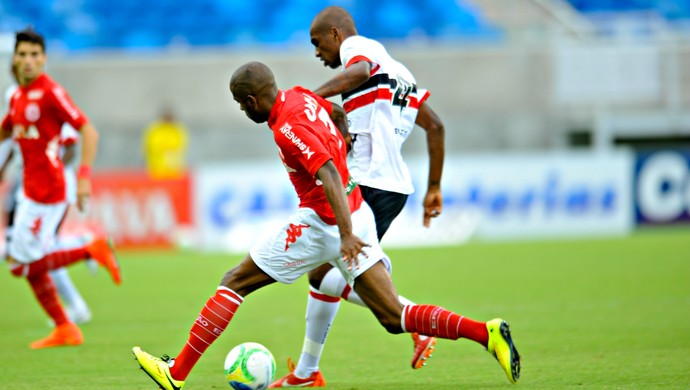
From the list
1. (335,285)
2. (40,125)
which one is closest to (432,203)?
(335,285)

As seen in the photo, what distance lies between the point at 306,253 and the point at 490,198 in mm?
12895

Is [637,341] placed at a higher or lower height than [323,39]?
lower

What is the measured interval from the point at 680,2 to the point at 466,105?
5903mm

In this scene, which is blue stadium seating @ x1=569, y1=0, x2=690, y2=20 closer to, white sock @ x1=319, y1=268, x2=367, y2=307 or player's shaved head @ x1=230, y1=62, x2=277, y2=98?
white sock @ x1=319, y1=268, x2=367, y2=307

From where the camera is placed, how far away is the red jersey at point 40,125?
8250 mm

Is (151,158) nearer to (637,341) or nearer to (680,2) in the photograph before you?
(680,2)

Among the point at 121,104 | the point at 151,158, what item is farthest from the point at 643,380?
the point at 121,104

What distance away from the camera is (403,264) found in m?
15.0

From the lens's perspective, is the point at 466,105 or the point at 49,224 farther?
the point at 466,105

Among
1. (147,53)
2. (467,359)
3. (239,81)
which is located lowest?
(467,359)

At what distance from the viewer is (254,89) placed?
19.0 ft

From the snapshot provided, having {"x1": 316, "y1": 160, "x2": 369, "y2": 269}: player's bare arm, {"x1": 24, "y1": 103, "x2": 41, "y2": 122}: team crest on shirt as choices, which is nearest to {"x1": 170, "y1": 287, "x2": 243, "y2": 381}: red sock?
{"x1": 316, "y1": 160, "x2": 369, "y2": 269}: player's bare arm

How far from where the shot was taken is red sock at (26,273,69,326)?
27.7 feet

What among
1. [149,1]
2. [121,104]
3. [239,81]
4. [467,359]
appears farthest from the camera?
[149,1]
